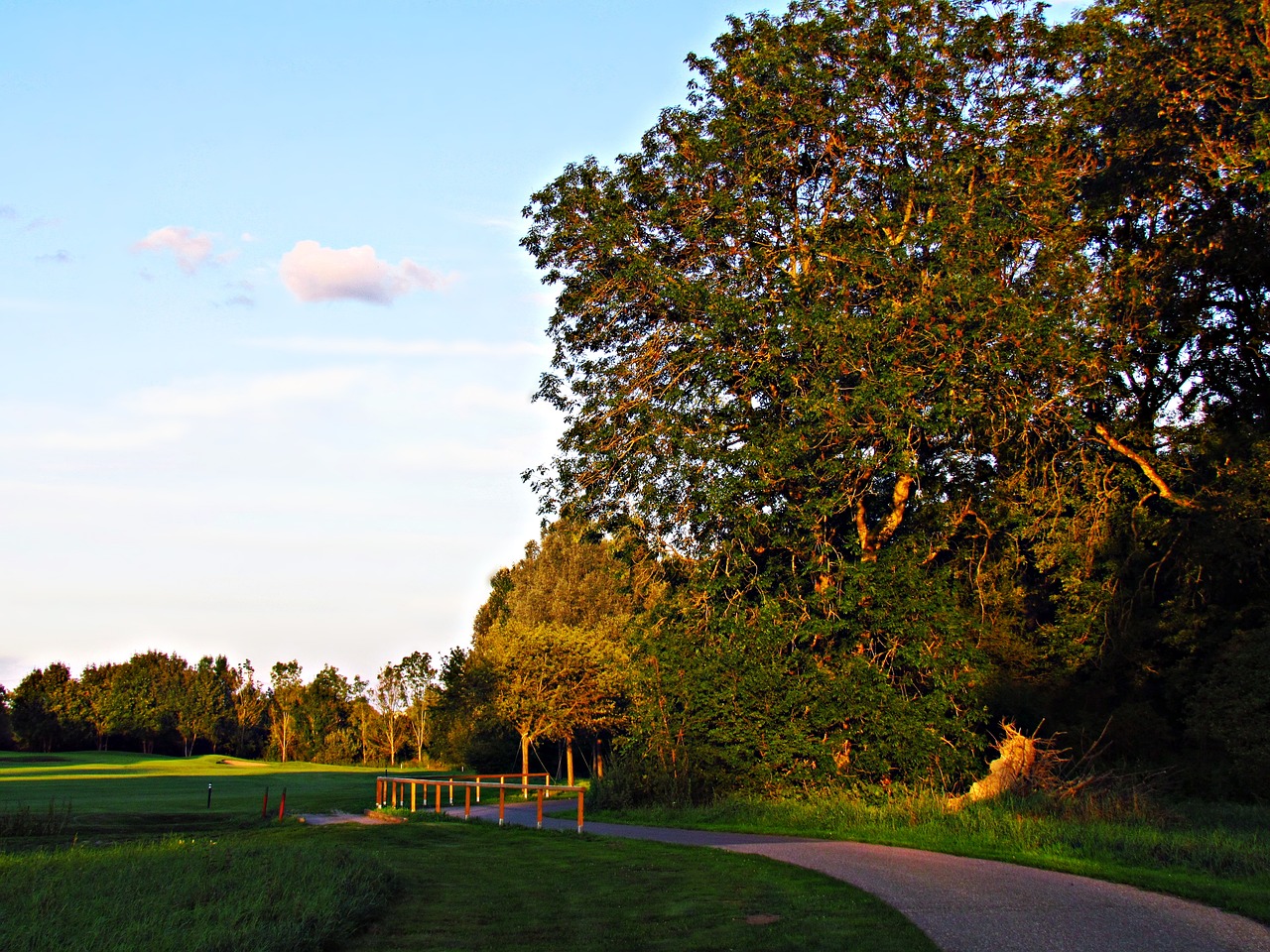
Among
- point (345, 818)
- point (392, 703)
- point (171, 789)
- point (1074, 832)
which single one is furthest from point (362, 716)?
point (1074, 832)

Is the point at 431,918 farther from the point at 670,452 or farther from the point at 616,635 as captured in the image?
the point at 616,635

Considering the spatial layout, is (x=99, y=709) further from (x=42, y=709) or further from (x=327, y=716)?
(x=327, y=716)

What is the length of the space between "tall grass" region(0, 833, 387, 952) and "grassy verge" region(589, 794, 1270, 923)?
24.8 feet

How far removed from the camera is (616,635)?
173ft

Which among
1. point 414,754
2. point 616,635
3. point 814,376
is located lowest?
point 414,754

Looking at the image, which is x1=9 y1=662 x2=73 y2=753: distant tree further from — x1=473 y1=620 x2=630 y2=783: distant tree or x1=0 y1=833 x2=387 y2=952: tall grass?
x1=0 y1=833 x2=387 y2=952: tall grass

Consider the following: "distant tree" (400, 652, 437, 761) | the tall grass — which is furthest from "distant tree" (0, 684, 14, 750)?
the tall grass

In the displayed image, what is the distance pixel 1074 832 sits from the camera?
13711mm

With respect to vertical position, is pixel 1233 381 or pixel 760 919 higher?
pixel 1233 381

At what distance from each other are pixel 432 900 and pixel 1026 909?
5.65 m

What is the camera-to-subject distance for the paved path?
8188 mm

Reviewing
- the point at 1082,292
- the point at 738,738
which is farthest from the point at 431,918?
the point at 1082,292

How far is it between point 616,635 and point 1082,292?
32464 millimetres

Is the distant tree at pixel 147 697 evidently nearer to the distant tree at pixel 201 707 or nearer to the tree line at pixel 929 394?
the distant tree at pixel 201 707
